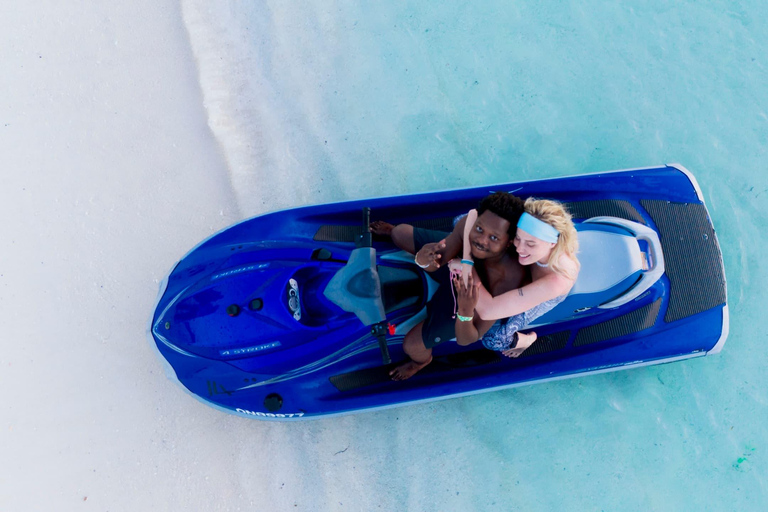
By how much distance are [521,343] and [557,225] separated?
1005 millimetres

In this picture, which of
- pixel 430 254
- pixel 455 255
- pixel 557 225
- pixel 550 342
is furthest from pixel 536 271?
pixel 550 342

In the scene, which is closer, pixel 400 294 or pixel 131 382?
pixel 400 294

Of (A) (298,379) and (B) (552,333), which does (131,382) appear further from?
(B) (552,333)

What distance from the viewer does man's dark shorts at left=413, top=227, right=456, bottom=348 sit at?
2.78 metres

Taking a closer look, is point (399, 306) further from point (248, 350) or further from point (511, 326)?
point (248, 350)

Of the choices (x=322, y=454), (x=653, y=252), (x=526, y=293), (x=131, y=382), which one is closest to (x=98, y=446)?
(x=131, y=382)

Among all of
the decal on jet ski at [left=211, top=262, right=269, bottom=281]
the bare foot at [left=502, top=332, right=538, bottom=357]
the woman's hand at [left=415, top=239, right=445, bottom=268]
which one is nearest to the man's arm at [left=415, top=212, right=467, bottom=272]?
the woman's hand at [left=415, top=239, right=445, bottom=268]

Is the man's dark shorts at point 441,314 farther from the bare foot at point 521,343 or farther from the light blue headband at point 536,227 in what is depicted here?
the light blue headband at point 536,227

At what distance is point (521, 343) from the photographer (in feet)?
9.86

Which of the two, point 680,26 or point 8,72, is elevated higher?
point 680,26

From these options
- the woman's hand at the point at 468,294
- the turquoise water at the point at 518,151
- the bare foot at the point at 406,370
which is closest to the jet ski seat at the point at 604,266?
the woman's hand at the point at 468,294

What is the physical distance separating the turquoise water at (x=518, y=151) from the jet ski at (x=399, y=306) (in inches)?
23.5

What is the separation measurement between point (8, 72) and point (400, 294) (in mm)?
3806

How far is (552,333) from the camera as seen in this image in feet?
10.5
